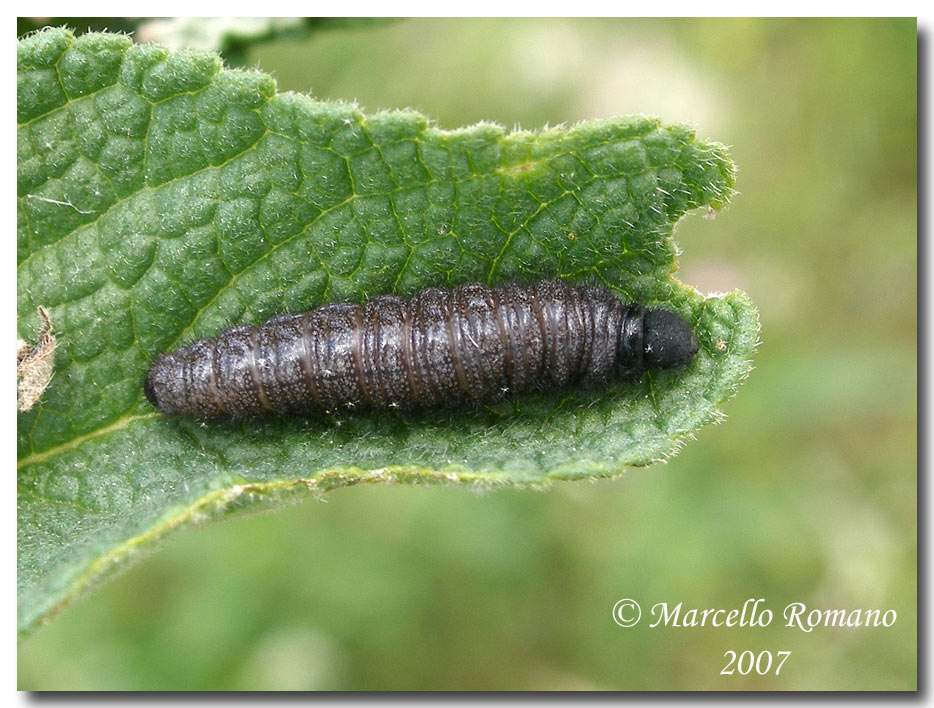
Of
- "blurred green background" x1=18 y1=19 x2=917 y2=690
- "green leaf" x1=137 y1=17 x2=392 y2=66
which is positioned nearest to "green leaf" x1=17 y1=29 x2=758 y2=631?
"green leaf" x1=137 y1=17 x2=392 y2=66

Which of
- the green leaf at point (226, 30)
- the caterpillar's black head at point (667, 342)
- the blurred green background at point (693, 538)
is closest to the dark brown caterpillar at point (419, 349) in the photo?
the caterpillar's black head at point (667, 342)

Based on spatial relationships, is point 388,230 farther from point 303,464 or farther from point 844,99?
point 844,99

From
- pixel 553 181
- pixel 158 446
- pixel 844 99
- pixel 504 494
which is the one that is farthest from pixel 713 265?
pixel 158 446

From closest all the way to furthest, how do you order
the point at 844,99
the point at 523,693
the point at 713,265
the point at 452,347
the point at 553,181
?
the point at 553,181, the point at 452,347, the point at 523,693, the point at 713,265, the point at 844,99

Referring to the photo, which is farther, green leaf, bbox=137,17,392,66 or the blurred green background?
the blurred green background
